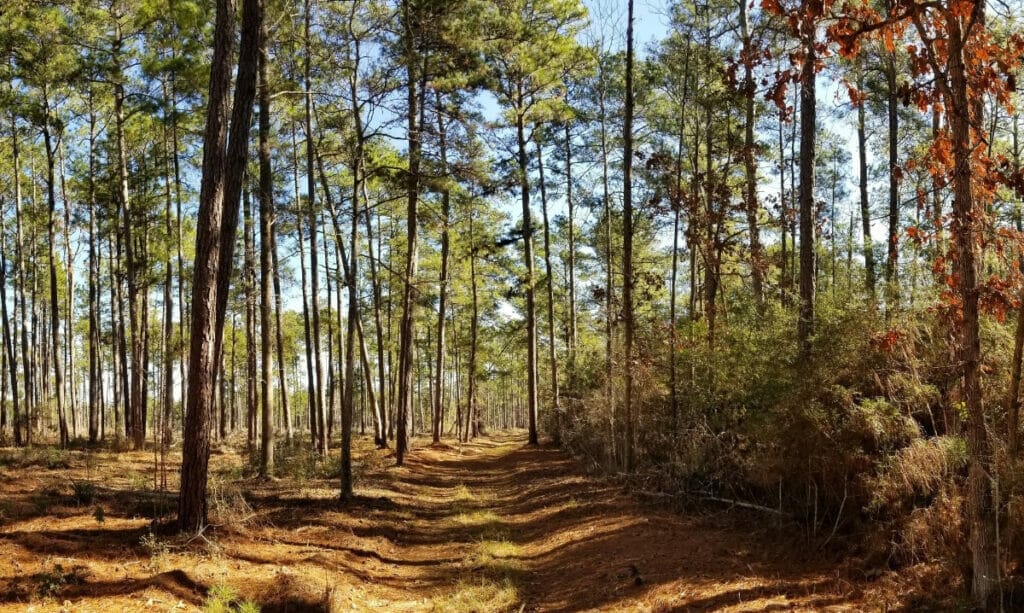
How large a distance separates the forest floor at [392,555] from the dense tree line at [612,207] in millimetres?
750

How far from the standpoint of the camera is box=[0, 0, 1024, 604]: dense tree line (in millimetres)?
4250

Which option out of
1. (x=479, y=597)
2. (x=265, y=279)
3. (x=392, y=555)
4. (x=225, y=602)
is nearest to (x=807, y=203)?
(x=479, y=597)

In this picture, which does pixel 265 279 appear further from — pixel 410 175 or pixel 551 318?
pixel 551 318

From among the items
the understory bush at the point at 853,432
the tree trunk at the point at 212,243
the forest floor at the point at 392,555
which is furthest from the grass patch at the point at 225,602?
the understory bush at the point at 853,432

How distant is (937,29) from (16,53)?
773 inches

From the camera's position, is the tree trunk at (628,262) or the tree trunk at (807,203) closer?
the tree trunk at (807,203)

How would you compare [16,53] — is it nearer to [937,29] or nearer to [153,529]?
[153,529]

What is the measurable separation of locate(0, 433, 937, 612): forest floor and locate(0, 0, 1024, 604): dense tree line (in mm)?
750

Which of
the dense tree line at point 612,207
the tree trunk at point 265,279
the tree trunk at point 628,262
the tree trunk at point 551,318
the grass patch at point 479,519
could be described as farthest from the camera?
the tree trunk at point 551,318

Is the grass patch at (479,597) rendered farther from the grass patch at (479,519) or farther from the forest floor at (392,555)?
the grass patch at (479,519)

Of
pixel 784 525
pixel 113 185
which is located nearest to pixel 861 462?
pixel 784 525

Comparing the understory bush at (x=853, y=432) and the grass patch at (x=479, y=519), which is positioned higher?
the understory bush at (x=853, y=432)

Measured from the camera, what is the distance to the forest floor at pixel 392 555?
5.53m

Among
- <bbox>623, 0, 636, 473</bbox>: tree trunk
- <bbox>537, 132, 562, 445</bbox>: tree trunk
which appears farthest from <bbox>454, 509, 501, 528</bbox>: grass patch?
<bbox>537, 132, 562, 445</bbox>: tree trunk
